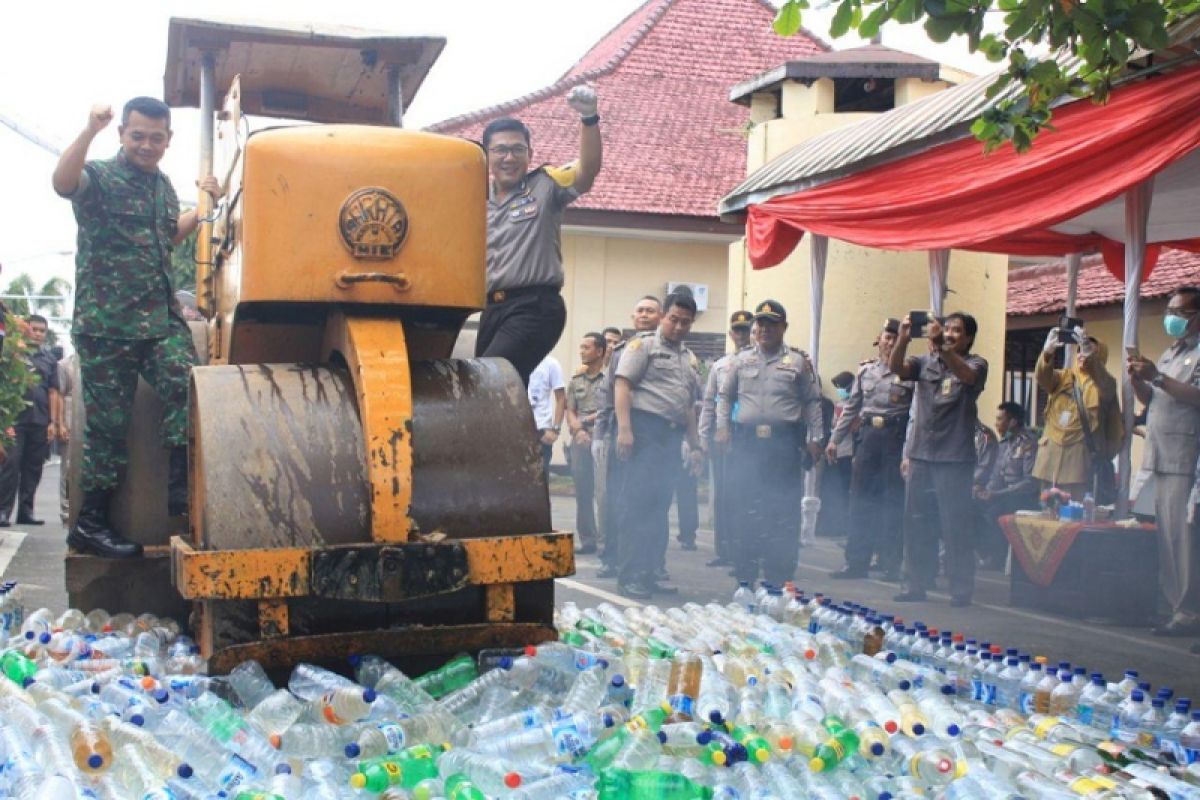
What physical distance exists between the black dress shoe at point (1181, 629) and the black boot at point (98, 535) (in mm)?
6100

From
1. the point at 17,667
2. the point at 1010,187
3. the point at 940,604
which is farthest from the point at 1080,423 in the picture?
the point at 17,667

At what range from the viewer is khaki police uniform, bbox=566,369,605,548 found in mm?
12492

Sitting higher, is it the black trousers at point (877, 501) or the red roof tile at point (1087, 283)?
the red roof tile at point (1087, 283)

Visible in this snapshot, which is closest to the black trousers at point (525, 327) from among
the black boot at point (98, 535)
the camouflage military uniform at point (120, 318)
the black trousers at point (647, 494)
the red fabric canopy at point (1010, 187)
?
the camouflage military uniform at point (120, 318)

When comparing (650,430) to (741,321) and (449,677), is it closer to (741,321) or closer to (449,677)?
(741,321)

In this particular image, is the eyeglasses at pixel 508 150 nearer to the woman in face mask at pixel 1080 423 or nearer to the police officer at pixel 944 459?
the police officer at pixel 944 459

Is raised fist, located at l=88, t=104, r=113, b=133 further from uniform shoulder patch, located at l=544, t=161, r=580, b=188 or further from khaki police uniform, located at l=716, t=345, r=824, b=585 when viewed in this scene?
khaki police uniform, located at l=716, t=345, r=824, b=585

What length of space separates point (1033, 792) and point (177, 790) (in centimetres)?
261

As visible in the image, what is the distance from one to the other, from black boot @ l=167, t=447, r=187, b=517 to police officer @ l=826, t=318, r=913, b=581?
233 inches

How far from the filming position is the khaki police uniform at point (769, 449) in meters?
9.70

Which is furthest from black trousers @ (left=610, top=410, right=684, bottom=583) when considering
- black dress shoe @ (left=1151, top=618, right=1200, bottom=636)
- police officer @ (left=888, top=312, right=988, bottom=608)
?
black dress shoe @ (left=1151, top=618, right=1200, bottom=636)

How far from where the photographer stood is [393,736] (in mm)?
4594

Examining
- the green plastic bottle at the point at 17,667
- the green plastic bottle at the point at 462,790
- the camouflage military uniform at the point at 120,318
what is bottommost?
the green plastic bottle at the point at 462,790

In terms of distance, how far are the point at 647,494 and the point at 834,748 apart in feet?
15.8
